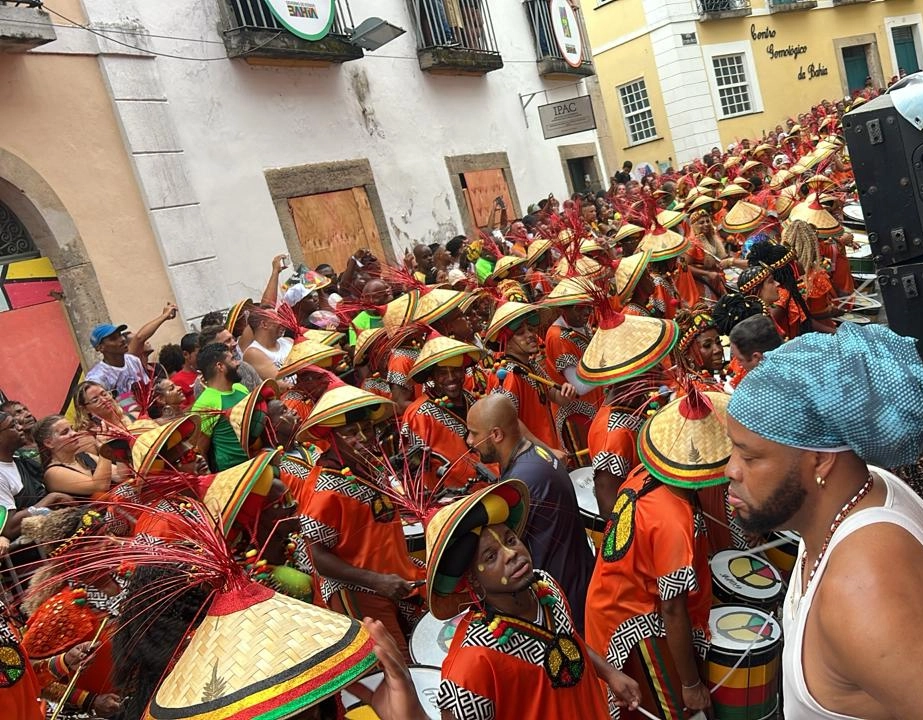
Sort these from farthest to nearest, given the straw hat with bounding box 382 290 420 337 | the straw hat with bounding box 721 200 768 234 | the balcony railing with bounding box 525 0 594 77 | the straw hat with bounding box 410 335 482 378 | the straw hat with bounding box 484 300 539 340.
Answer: the balcony railing with bounding box 525 0 594 77, the straw hat with bounding box 721 200 768 234, the straw hat with bounding box 382 290 420 337, the straw hat with bounding box 484 300 539 340, the straw hat with bounding box 410 335 482 378

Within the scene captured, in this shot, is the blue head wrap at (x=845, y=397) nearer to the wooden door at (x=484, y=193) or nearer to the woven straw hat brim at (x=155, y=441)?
the woven straw hat brim at (x=155, y=441)

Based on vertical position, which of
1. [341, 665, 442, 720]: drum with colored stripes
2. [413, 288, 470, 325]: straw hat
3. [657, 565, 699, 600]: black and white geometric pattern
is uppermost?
[413, 288, 470, 325]: straw hat

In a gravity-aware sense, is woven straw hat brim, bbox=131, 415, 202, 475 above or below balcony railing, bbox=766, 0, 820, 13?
below

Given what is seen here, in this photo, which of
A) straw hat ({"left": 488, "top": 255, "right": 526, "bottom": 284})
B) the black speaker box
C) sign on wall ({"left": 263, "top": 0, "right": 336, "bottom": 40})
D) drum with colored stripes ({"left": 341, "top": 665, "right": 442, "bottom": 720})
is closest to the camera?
drum with colored stripes ({"left": 341, "top": 665, "right": 442, "bottom": 720})

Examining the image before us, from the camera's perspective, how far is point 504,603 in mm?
2457

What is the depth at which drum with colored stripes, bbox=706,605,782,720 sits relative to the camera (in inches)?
111

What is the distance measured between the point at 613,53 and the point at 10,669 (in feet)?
94.9

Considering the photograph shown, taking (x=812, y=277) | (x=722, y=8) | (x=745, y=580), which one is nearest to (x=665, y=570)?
(x=745, y=580)

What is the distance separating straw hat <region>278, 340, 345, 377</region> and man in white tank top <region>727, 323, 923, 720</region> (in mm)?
4126

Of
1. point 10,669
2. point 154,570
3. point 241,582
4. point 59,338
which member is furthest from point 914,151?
point 59,338

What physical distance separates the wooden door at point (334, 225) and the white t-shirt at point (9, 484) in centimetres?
723

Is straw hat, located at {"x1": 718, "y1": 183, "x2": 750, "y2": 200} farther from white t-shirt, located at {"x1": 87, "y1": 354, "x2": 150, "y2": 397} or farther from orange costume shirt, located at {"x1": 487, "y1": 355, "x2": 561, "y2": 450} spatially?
white t-shirt, located at {"x1": 87, "y1": 354, "x2": 150, "y2": 397}

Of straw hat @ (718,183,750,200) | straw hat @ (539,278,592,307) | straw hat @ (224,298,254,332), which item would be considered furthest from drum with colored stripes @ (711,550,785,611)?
straw hat @ (718,183,750,200)

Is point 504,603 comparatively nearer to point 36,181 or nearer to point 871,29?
point 36,181
